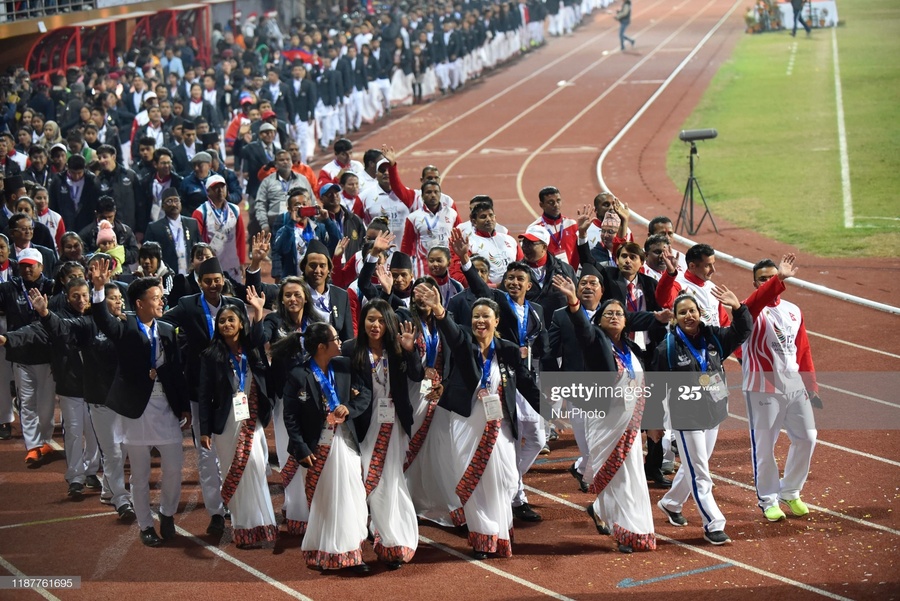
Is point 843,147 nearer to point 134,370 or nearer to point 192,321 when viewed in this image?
point 192,321

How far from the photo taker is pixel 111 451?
1032 cm

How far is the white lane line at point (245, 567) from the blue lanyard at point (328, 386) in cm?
121

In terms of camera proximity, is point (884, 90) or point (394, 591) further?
point (884, 90)

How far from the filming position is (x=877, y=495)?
1021 cm

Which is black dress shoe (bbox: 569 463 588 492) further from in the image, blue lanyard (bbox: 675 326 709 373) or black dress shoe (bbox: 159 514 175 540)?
black dress shoe (bbox: 159 514 175 540)

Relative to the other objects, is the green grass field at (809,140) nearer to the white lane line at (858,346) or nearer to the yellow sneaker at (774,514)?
the white lane line at (858,346)

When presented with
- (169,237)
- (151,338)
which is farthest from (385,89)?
(151,338)

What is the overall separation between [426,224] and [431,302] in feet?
13.9

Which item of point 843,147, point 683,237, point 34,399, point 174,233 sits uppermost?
point 174,233

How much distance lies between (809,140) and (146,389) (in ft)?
70.0

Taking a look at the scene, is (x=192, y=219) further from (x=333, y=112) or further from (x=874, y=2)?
(x=874, y=2)

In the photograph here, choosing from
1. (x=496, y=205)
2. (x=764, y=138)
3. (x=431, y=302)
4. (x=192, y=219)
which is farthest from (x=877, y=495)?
(x=764, y=138)

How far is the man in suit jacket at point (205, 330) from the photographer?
990cm

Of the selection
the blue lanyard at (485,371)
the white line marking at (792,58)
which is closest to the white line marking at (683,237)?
the white line marking at (792,58)
